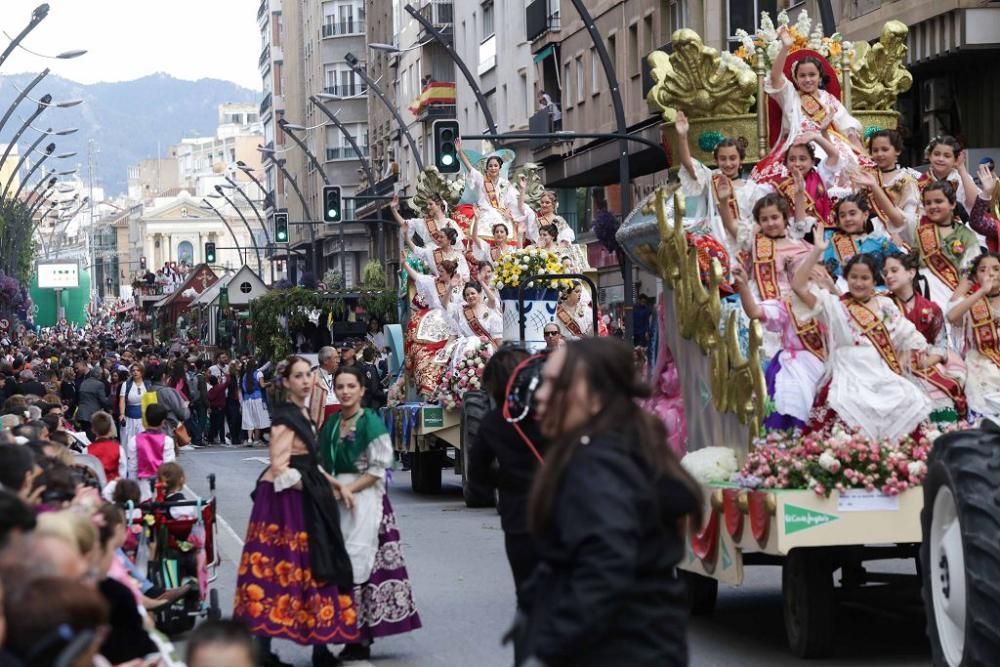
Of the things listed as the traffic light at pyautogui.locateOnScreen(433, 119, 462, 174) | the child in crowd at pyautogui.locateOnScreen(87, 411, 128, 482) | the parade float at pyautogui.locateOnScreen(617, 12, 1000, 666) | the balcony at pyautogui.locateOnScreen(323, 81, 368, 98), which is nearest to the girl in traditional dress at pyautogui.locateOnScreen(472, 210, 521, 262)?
the child in crowd at pyautogui.locateOnScreen(87, 411, 128, 482)

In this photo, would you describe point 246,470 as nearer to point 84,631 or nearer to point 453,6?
point 84,631

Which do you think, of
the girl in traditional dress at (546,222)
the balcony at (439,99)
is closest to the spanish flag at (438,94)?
the balcony at (439,99)

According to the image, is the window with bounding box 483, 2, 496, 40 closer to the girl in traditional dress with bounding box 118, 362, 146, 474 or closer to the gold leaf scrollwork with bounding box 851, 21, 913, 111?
the girl in traditional dress with bounding box 118, 362, 146, 474

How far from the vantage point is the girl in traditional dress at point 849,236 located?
1282cm

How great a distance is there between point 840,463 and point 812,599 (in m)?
0.86

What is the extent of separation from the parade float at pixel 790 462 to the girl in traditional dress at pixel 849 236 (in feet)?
2.27

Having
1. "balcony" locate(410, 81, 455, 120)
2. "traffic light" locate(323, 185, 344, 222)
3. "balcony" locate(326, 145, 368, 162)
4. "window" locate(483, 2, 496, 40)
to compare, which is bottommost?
"traffic light" locate(323, 185, 344, 222)

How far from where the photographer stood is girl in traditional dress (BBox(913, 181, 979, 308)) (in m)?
12.5

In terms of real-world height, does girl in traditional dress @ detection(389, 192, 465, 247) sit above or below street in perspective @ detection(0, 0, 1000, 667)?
above

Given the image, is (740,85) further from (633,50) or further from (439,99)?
(439,99)

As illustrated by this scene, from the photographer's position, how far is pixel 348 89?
101562 millimetres

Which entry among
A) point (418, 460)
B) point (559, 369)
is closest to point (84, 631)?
point (559, 369)

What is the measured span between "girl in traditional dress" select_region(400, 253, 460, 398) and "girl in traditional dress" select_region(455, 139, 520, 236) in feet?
3.48

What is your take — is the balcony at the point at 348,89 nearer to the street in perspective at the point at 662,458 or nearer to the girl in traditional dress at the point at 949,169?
the street in perspective at the point at 662,458
